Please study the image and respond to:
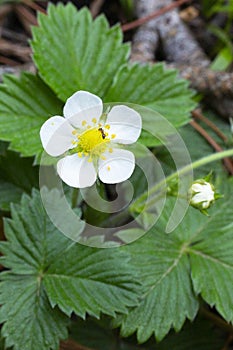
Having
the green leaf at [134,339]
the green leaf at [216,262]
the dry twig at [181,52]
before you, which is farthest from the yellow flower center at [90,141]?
the dry twig at [181,52]

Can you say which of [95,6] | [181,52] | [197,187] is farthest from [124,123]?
[95,6]

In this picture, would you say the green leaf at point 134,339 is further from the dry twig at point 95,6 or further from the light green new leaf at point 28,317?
the dry twig at point 95,6

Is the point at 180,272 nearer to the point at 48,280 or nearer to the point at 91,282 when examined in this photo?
the point at 91,282

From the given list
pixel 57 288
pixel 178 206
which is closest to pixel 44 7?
pixel 178 206

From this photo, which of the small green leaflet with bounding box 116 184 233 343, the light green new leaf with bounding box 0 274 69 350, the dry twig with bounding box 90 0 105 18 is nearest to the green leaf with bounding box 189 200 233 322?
the small green leaflet with bounding box 116 184 233 343

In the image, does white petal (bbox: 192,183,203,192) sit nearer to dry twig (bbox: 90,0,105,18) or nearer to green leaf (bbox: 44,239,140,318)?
green leaf (bbox: 44,239,140,318)
